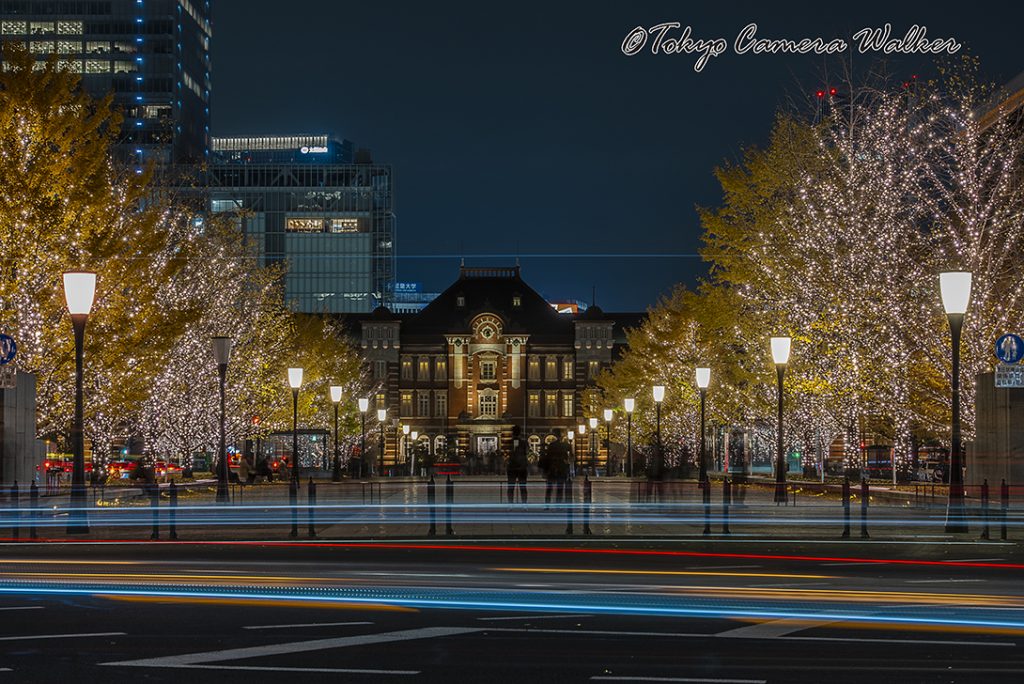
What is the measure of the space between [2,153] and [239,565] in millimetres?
19694

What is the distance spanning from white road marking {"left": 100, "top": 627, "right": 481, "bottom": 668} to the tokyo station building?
127957 mm

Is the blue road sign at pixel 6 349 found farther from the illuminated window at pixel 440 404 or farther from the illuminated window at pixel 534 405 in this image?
the illuminated window at pixel 534 405

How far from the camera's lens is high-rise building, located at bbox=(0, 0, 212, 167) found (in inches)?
6988

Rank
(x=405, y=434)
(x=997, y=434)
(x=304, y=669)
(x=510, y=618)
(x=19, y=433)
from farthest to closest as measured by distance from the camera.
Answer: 1. (x=405, y=434)
2. (x=19, y=433)
3. (x=997, y=434)
4. (x=510, y=618)
5. (x=304, y=669)

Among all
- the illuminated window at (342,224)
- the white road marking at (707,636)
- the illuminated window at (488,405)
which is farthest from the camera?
the illuminated window at (342,224)

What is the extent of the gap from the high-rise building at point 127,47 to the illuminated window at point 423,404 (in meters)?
50.6

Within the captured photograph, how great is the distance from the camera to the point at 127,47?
180 m

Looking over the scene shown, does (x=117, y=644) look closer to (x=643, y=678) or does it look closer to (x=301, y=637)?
(x=301, y=637)

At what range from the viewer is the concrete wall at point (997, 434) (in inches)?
1219

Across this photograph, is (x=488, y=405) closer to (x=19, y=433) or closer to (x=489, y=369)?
(x=489, y=369)

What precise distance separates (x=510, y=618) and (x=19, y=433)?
68.7 feet

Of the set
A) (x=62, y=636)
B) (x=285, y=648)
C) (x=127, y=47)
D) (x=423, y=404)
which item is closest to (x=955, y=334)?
(x=285, y=648)

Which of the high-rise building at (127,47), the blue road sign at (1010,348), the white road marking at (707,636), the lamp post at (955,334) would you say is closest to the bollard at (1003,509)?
the lamp post at (955,334)

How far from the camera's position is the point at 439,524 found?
101ft
